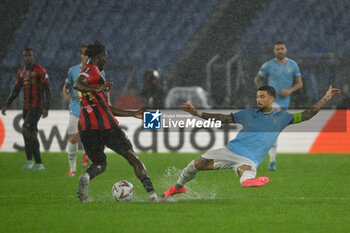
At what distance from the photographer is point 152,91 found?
14.9m

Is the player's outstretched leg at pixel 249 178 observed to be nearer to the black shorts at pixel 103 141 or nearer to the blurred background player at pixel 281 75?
the black shorts at pixel 103 141

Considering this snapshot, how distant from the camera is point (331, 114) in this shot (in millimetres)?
13852

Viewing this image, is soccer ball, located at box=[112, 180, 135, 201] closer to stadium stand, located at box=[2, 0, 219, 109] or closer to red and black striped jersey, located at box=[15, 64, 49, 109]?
red and black striped jersey, located at box=[15, 64, 49, 109]

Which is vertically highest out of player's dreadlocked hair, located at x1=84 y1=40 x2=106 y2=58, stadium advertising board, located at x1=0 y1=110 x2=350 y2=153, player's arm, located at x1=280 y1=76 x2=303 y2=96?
player's dreadlocked hair, located at x1=84 y1=40 x2=106 y2=58

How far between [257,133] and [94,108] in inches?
60.3

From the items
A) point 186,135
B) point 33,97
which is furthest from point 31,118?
point 186,135

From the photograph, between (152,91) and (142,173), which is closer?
(142,173)

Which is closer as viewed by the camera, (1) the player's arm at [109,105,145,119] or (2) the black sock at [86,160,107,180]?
(1) the player's arm at [109,105,145,119]

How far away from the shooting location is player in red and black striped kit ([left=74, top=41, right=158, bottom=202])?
6.98 metres

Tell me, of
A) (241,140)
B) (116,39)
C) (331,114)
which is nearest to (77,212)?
(241,140)

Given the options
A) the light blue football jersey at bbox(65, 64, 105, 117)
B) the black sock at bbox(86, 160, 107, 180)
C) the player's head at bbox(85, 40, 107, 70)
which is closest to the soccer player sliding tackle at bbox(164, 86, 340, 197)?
the black sock at bbox(86, 160, 107, 180)

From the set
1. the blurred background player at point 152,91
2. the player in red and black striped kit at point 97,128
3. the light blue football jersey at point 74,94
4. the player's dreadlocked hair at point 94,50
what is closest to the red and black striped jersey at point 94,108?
the player in red and black striped kit at point 97,128

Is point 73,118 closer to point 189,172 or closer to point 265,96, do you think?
point 189,172

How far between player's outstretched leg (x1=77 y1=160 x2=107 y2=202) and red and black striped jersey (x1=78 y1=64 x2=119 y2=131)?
363 mm
